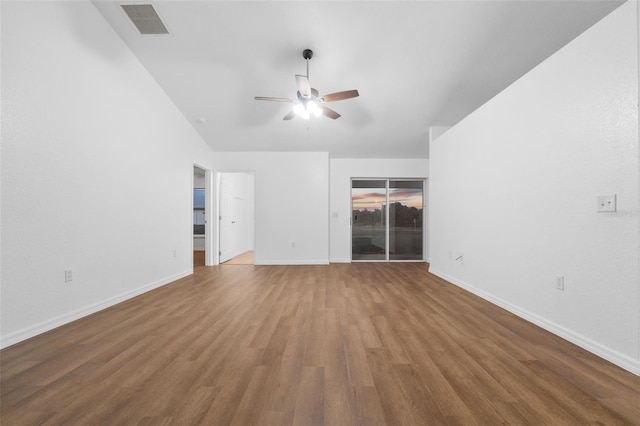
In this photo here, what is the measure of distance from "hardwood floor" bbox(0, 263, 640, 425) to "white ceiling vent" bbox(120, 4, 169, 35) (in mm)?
3250

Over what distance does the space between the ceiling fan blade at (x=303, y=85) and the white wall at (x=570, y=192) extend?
220 cm

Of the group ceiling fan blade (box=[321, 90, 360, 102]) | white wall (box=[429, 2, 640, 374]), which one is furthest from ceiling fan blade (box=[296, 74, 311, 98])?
white wall (box=[429, 2, 640, 374])

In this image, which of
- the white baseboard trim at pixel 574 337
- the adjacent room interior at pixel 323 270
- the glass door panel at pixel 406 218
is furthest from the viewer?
the glass door panel at pixel 406 218

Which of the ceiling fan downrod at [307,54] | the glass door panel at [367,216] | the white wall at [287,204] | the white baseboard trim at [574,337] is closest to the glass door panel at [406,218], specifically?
the glass door panel at [367,216]

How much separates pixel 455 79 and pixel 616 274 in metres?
3.05

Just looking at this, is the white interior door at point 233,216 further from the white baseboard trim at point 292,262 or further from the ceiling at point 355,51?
the ceiling at point 355,51

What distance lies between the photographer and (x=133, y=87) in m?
3.40

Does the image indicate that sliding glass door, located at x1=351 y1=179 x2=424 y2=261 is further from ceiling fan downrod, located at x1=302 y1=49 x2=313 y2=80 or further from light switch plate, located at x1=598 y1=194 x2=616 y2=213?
light switch plate, located at x1=598 y1=194 x2=616 y2=213

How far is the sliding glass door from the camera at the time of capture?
20.5 feet

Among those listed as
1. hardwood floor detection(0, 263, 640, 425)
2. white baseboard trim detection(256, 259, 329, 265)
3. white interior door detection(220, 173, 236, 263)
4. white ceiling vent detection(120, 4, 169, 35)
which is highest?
white ceiling vent detection(120, 4, 169, 35)

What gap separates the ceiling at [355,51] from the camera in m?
2.82

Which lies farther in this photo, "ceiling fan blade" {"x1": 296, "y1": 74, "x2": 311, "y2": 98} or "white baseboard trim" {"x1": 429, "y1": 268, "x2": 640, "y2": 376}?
"ceiling fan blade" {"x1": 296, "y1": 74, "x2": 311, "y2": 98}

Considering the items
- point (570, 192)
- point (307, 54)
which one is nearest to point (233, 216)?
point (307, 54)

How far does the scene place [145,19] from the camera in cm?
292
